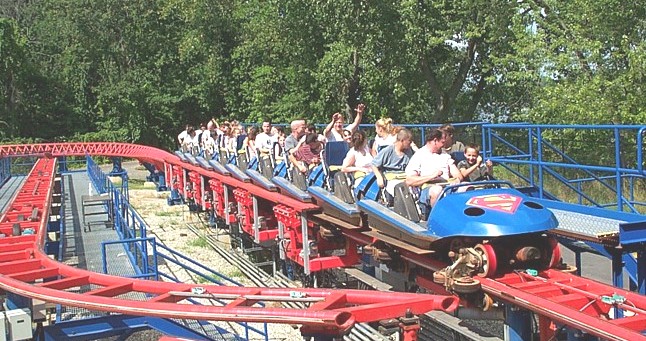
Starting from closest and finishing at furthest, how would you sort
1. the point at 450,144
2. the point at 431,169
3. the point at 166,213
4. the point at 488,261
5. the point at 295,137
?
the point at 488,261, the point at 431,169, the point at 450,144, the point at 295,137, the point at 166,213

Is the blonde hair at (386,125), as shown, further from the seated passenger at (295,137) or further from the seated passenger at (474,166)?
the seated passenger at (474,166)

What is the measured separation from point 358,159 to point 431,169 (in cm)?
169

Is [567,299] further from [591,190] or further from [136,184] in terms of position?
[136,184]

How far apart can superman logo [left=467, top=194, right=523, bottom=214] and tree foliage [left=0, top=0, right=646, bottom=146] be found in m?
8.45

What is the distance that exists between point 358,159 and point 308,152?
150 centimetres

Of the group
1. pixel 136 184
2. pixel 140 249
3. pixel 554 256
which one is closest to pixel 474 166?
pixel 554 256

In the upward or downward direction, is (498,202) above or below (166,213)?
above

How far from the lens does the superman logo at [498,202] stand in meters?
5.41

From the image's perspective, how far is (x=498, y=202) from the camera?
5500mm

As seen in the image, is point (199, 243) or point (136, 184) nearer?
point (199, 243)

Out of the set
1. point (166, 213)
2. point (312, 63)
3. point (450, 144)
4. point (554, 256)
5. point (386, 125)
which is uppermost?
point (312, 63)

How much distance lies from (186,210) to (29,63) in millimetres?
24320

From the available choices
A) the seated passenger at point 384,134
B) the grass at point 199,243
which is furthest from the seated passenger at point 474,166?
the grass at point 199,243

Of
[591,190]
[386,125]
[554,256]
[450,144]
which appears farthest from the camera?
[591,190]
